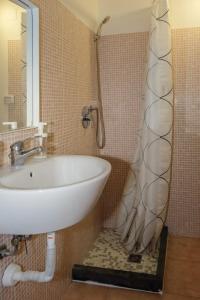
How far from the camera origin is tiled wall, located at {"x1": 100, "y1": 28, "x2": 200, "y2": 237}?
2482 mm

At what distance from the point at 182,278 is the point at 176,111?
1.30m

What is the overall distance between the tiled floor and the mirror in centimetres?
112

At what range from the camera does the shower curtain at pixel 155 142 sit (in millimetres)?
2168

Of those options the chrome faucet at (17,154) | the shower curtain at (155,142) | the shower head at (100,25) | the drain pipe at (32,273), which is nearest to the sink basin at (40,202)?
the chrome faucet at (17,154)

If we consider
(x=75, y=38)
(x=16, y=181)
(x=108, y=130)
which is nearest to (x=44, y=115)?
(x=16, y=181)

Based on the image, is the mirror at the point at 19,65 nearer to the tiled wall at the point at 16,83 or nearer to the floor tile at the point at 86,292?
the tiled wall at the point at 16,83

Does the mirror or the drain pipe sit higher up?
the mirror

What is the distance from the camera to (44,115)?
1.58 metres

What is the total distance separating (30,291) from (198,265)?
128 centimetres

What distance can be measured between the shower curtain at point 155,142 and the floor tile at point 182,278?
22 cm

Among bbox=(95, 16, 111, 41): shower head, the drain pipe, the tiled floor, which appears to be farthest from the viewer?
bbox=(95, 16, 111, 41): shower head

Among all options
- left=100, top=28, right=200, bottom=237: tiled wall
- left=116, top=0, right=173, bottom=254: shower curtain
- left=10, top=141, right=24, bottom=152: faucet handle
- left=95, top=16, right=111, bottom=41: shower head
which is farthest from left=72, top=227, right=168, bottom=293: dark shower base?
left=95, top=16, right=111, bottom=41: shower head

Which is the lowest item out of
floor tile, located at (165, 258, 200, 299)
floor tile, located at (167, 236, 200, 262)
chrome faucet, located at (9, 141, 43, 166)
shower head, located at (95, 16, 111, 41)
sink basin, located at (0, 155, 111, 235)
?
floor tile, located at (165, 258, 200, 299)

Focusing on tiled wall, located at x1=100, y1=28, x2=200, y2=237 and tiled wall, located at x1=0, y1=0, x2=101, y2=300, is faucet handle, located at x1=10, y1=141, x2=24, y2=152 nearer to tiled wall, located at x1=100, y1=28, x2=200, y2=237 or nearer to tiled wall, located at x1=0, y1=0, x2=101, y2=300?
tiled wall, located at x1=0, y1=0, x2=101, y2=300
